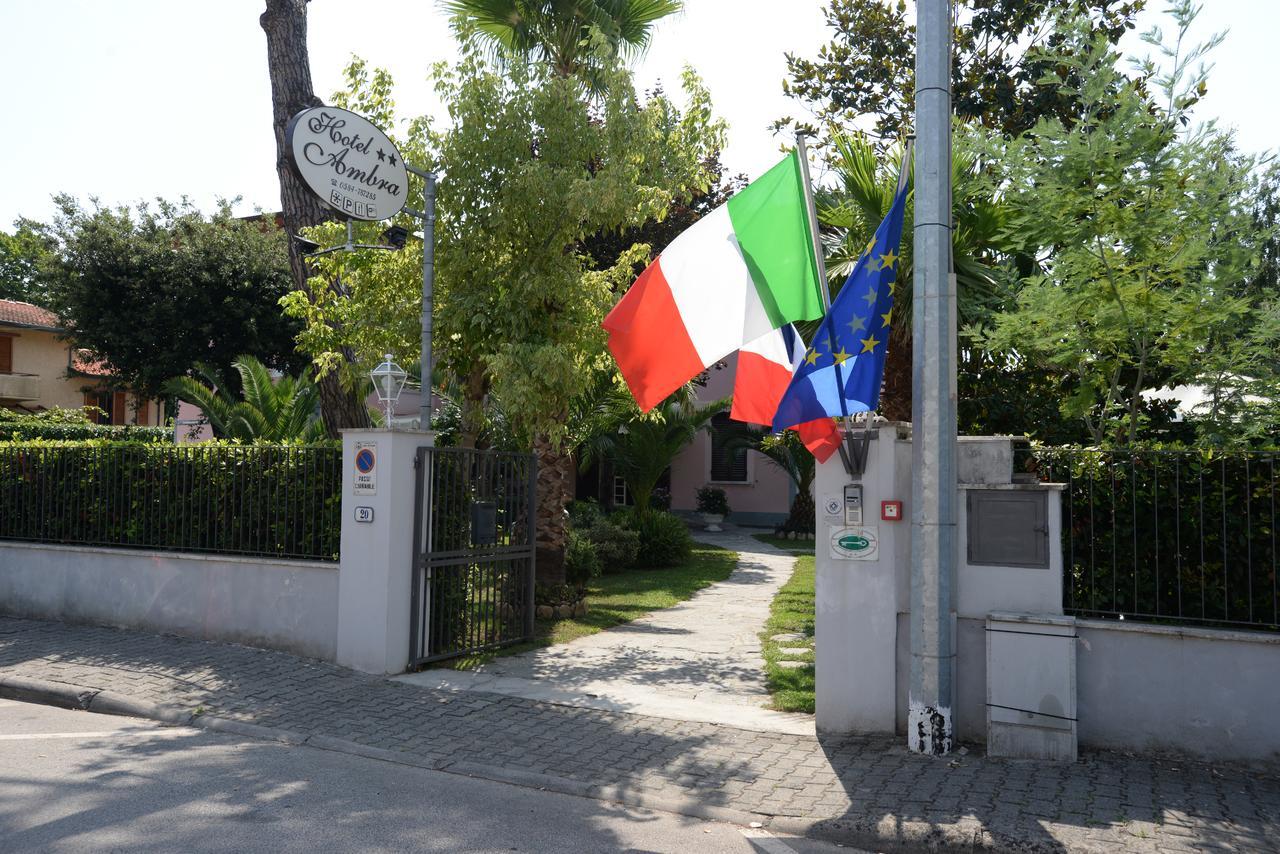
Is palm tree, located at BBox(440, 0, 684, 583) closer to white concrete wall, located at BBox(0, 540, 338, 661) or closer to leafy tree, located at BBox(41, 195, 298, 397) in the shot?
white concrete wall, located at BBox(0, 540, 338, 661)

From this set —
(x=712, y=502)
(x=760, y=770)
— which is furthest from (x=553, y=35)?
(x=712, y=502)

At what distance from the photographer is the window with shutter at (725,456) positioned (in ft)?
93.8

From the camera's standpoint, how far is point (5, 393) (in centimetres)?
3822

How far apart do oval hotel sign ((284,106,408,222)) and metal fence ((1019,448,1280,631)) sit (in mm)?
6284

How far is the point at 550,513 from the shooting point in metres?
12.6

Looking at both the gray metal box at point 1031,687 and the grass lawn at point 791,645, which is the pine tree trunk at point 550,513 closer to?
the grass lawn at point 791,645

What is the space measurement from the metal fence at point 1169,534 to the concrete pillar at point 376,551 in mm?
5405

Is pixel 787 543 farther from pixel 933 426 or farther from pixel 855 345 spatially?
pixel 933 426

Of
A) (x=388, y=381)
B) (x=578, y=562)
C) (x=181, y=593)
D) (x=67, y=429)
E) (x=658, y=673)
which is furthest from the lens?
(x=67, y=429)

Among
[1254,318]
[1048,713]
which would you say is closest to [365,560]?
[1048,713]

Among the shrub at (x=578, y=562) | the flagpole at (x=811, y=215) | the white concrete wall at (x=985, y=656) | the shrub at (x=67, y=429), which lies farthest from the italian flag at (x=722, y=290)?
the shrub at (x=67, y=429)

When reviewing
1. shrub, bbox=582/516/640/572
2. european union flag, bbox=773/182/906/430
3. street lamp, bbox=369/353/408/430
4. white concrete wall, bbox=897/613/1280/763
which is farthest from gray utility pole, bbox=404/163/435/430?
shrub, bbox=582/516/640/572

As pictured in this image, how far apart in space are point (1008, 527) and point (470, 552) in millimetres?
5228

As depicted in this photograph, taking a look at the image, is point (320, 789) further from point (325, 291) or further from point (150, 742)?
point (325, 291)
